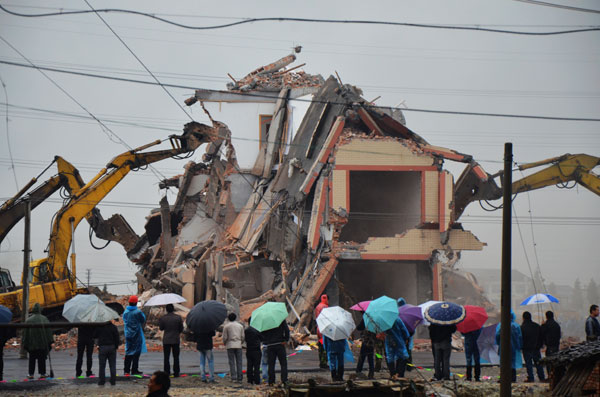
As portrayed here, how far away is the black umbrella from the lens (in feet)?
47.7

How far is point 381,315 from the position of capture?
14500mm

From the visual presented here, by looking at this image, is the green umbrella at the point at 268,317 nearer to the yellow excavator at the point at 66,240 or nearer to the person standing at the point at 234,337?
the person standing at the point at 234,337

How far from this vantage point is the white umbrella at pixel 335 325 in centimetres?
1413

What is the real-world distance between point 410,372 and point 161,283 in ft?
44.0

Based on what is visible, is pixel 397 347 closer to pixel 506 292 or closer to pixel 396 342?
pixel 396 342

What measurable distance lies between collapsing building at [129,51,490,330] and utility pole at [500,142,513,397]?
14.6 m

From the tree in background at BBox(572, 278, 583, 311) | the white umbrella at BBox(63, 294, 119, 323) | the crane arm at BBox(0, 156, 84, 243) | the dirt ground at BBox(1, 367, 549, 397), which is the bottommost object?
the tree in background at BBox(572, 278, 583, 311)

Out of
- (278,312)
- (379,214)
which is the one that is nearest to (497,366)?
(278,312)

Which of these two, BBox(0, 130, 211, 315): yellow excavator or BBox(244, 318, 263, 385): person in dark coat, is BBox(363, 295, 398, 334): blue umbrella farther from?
BBox(0, 130, 211, 315): yellow excavator

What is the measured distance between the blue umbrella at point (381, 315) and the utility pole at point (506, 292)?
8.25 feet

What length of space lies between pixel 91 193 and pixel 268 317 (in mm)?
14580

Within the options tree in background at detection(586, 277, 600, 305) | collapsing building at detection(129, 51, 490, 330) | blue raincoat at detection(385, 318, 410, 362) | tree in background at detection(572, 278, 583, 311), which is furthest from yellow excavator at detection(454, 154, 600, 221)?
tree in background at detection(586, 277, 600, 305)

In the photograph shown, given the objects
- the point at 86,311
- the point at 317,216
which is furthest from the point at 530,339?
the point at 317,216

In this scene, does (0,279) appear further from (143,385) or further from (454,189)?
(454,189)
